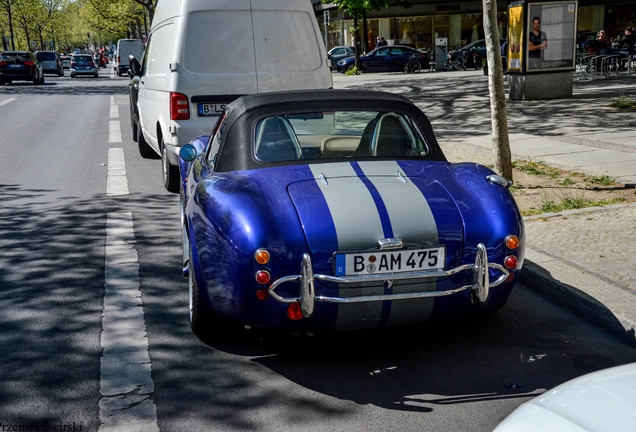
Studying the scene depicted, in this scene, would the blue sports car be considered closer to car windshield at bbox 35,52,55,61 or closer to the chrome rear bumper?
the chrome rear bumper

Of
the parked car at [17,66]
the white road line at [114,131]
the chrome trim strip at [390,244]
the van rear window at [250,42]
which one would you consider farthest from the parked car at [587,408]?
the parked car at [17,66]

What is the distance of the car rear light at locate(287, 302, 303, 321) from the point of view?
3805 millimetres

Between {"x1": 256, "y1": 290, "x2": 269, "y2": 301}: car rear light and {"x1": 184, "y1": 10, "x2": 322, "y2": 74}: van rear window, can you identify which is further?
{"x1": 184, "y1": 10, "x2": 322, "y2": 74}: van rear window

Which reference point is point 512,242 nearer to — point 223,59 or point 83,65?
point 223,59

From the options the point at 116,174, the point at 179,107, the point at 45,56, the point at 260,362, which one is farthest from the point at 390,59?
the point at 260,362

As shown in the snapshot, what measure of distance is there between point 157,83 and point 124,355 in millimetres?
5898

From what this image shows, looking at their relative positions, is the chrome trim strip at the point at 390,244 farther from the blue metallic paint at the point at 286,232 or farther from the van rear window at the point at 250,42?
the van rear window at the point at 250,42

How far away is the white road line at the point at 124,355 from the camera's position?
3.50 metres

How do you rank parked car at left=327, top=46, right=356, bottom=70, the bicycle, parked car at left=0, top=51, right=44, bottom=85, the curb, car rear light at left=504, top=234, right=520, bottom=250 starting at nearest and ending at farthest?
car rear light at left=504, top=234, right=520, bottom=250
the curb
the bicycle
parked car at left=0, top=51, right=44, bottom=85
parked car at left=327, top=46, right=356, bottom=70

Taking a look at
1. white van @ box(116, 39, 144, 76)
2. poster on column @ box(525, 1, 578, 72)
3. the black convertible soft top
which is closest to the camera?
the black convertible soft top

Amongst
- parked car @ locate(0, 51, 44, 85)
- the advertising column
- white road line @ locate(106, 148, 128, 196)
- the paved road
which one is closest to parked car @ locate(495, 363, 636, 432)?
the paved road

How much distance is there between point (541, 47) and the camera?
17188 millimetres

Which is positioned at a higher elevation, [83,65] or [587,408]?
[83,65]

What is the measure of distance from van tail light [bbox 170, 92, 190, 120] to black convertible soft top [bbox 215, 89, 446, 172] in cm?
350
